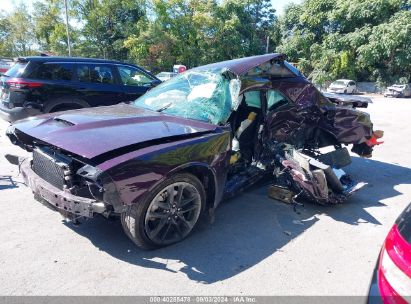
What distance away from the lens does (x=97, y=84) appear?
7.76m

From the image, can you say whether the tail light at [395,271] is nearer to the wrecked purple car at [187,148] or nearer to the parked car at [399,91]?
the wrecked purple car at [187,148]

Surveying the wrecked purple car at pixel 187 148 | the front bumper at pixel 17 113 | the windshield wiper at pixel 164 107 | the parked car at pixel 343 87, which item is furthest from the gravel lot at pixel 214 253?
the parked car at pixel 343 87

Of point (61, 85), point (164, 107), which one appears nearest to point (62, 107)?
point (61, 85)

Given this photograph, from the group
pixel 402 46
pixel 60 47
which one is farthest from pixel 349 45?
pixel 60 47

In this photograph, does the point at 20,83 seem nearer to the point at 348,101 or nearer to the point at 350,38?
the point at 348,101

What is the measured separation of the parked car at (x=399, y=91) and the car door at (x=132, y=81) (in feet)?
91.4

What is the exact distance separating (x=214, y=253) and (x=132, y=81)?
5.93 m

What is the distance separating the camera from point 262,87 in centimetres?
439

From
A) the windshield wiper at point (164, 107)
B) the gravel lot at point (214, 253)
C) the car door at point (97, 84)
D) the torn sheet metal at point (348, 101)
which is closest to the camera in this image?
the gravel lot at point (214, 253)

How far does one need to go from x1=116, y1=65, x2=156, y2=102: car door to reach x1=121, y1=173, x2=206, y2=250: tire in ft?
17.0

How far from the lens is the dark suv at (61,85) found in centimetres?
696

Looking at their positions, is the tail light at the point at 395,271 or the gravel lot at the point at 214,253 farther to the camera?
the gravel lot at the point at 214,253

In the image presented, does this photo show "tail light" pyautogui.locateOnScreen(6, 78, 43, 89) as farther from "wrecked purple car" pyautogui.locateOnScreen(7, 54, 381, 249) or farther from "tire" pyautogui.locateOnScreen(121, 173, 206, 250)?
"tire" pyautogui.locateOnScreen(121, 173, 206, 250)

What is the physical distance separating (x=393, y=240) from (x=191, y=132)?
83.1 inches
